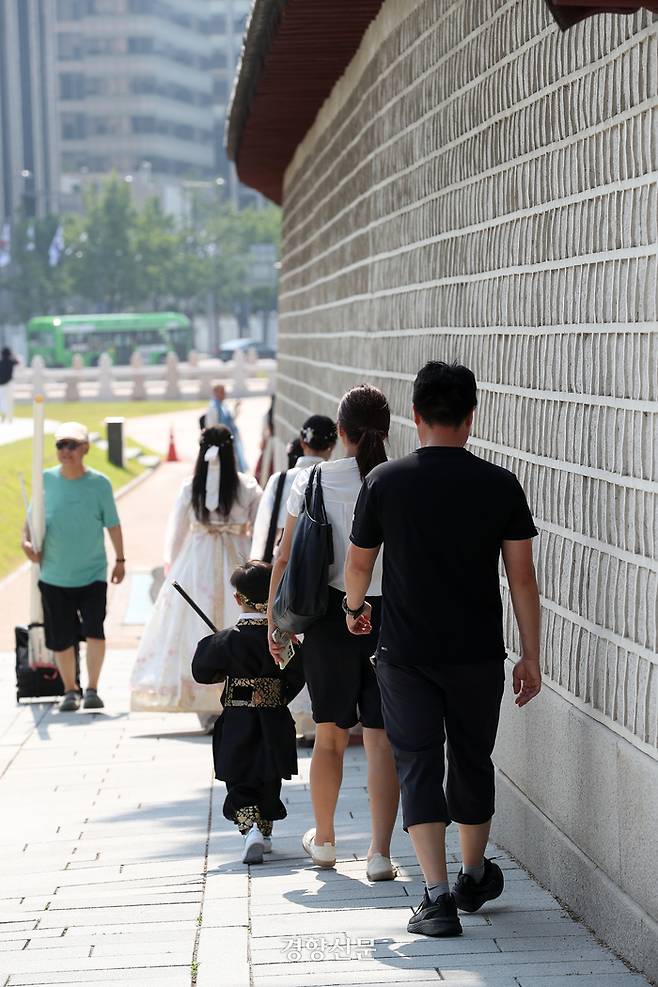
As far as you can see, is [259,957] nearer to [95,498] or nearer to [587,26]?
[587,26]

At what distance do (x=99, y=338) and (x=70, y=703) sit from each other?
3122 inches

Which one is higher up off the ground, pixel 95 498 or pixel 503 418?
pixel 503 418

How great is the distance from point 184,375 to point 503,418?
65125 millimetres

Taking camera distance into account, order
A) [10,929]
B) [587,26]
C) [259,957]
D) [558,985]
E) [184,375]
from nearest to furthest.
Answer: [558,985], [259,957], [587,26], [10,929], [184,375]

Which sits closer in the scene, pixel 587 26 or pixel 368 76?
pixel 587 26

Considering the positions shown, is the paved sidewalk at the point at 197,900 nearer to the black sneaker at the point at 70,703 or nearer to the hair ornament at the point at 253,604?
the hair ornament at the point at 253,604

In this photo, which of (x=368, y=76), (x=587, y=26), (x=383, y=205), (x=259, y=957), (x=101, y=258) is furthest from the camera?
(x=101, y=258)

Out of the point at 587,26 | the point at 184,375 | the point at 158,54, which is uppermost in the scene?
the point at 158,54

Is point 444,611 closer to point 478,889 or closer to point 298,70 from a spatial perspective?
point 478,889

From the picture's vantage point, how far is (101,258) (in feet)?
328

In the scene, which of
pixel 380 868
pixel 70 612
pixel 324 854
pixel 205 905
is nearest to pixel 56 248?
pixel 70 612

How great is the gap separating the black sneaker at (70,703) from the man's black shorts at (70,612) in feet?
0.96

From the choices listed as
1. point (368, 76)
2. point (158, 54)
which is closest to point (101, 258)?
point (158, 54)

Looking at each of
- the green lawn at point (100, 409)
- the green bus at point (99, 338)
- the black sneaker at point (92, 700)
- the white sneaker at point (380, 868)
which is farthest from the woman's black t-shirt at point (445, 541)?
the green bus at point (99, 338)
